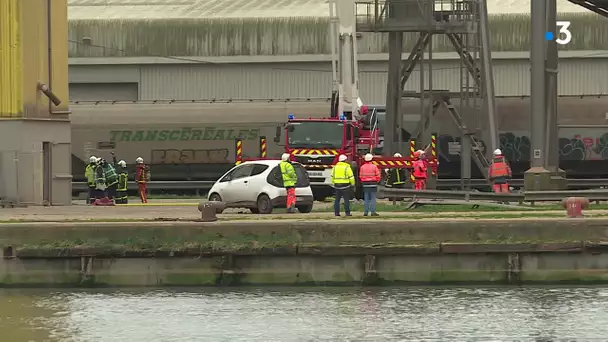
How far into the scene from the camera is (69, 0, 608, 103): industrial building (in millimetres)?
64375

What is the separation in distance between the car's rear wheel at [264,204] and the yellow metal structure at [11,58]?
807cm

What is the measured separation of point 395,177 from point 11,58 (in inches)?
488

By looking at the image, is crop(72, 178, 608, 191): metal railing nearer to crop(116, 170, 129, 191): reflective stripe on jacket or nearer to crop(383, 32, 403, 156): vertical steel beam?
crop(383, 32, 403, 156): vertical steel beam

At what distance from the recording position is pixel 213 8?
68.1 metres

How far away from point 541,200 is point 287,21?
3508 centimetres

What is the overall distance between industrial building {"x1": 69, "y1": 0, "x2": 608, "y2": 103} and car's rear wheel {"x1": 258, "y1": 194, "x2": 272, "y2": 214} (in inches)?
1226

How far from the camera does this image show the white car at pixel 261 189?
33625 millimetres

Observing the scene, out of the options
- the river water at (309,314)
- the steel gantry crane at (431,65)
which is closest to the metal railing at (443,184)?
the steel gantry crane at (431,65)

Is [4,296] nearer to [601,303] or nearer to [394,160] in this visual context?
[601,303]

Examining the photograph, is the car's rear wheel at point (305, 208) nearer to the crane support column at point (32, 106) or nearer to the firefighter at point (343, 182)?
the firefighter at point (343, 182)

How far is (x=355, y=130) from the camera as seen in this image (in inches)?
1582

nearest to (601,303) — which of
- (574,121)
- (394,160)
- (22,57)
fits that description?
(394,160)

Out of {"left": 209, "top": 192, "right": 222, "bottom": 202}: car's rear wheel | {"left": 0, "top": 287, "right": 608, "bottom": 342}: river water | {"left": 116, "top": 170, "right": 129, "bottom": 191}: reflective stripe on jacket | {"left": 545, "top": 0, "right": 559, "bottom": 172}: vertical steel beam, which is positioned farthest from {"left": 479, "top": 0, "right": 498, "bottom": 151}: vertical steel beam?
{"left": 0, "top": 287, "right": 608, "bottom": 342}: river water

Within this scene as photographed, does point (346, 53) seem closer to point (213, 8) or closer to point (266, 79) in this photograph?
point (266, 79)
